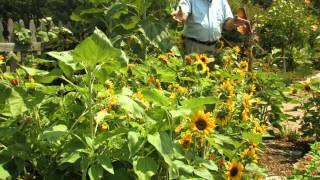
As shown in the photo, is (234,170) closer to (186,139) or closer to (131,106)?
(186,139)

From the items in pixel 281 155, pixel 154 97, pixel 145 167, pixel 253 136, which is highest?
pixel 154 97

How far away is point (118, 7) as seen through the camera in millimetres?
4156

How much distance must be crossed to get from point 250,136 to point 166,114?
60 centimetres

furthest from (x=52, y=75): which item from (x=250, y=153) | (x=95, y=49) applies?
(x=250, y=153)

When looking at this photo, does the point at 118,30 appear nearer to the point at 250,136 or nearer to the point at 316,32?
the point at 250,136

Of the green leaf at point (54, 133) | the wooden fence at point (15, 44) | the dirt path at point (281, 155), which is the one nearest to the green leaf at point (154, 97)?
the green leaf at point (54, 133)

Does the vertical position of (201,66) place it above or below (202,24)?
above

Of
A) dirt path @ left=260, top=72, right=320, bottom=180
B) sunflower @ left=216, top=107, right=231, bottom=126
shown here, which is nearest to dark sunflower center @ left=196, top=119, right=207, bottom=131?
sunflower @ left=216, top=107, right=231, bottom=126

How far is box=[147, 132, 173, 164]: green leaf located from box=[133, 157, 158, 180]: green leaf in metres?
0.08

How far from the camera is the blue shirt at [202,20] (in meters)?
5.21

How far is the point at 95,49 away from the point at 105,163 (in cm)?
40

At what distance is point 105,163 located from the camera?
194 cm

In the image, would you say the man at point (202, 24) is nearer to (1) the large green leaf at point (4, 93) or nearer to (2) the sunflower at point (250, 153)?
(2) the sunflower at point (250, 153)

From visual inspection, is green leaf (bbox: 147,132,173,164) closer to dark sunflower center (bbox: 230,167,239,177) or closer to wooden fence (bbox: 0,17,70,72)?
dark sunflower center (bbox: 230,167,239,177)
